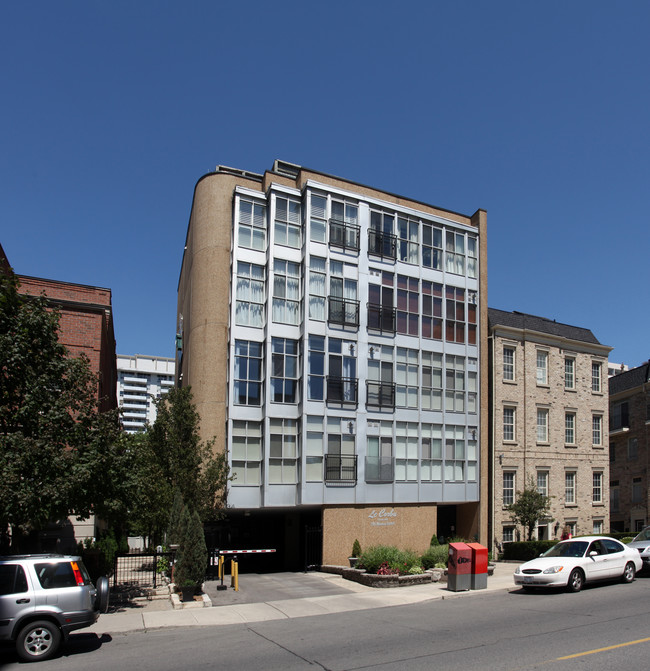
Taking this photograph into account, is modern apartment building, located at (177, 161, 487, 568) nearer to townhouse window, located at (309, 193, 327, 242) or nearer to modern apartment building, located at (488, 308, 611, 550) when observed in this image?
townhouse window, located at (309, 193, 327, 242)

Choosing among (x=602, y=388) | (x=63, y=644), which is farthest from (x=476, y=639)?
(x=602, y=388)

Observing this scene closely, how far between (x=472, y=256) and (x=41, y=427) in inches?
930

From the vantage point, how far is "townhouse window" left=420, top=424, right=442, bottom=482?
31.0 meters

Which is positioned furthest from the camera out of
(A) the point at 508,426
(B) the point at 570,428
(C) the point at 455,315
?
(B) the point at 570,428

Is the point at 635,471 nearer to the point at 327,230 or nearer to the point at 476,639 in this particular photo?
the point at 327,230

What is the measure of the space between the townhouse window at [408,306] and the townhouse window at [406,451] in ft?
14.4

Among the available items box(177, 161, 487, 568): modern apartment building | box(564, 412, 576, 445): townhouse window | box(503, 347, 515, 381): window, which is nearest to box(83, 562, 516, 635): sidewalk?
box(177, 161, 487, 568): modern apartment building

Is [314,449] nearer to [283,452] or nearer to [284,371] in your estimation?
[283,452]

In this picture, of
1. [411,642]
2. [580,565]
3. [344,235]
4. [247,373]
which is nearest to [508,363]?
[344,235]

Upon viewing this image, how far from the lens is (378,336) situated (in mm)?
30312

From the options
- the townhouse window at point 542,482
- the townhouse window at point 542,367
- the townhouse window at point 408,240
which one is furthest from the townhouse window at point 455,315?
the townhouse window at point 542,482

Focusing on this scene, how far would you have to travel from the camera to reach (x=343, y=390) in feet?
95.4

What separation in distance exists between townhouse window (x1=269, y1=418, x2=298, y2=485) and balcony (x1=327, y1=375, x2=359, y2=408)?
212 cm

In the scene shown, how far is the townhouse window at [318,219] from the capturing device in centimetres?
2956
